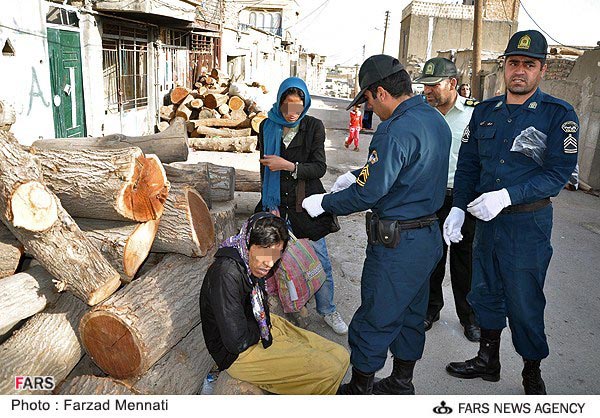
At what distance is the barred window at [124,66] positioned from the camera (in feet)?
35.2

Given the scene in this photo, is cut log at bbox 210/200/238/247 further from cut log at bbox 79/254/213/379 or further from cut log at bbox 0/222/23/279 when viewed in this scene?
cut log at bbox 0/222/23/279

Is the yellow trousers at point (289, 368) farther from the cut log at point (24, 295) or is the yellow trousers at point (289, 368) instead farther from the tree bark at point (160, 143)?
the tree bark at point (160, 143)

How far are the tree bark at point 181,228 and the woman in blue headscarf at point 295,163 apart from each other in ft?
2.04

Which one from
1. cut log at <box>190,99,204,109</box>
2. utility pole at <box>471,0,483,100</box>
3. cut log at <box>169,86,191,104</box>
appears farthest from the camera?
cut log at <box>169,86,191,104</box>

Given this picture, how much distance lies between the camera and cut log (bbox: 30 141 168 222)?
306 cm

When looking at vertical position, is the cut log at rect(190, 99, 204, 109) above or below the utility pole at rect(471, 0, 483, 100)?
below

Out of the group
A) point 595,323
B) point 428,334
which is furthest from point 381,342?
point 595,323

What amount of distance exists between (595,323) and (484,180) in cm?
195

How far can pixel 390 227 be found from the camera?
280 cm

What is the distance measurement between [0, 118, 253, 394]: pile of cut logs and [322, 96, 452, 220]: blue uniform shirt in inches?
44.8

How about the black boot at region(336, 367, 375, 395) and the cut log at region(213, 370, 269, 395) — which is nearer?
the cut log at region(213, 370, 269, 395)

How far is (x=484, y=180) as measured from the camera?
3162 mm

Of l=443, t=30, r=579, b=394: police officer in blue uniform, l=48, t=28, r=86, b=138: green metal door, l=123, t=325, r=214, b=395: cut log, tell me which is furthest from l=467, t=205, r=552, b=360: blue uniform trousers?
l=48, t=28, r=86, b=138: green metal door

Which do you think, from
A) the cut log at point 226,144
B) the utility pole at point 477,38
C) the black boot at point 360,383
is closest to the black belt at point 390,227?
the black boot at point 360,383
